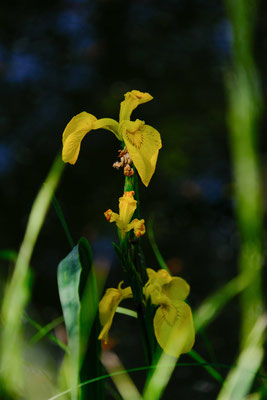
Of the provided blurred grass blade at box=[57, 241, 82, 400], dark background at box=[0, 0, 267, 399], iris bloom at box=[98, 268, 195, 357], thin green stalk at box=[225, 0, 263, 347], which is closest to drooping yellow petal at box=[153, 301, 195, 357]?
iris bloom at box=[98, 268, 195, 357]

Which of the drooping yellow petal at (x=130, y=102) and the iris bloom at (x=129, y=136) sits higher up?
the drooping yellow petal at (x=130, y=102)

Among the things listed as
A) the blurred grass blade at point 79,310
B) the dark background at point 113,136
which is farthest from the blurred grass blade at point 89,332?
the dark background at point 113,136

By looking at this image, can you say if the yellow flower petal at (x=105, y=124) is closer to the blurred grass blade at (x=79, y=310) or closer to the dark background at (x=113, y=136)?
the blurred grass blade at (x=79, y=310)

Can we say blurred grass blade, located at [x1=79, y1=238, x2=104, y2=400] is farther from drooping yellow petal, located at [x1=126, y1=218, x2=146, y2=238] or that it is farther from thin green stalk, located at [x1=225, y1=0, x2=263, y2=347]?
thin green stalk, located at [x1=225, y1=0, x2=263, y2=347]

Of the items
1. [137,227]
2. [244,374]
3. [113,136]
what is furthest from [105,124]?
[113,136]

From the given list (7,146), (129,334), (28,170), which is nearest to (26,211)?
(28,170)

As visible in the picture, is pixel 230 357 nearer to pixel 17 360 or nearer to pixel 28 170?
pixel 17 360

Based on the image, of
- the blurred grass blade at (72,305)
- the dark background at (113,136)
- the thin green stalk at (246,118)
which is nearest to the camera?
the thin green stalk at (246,118)
